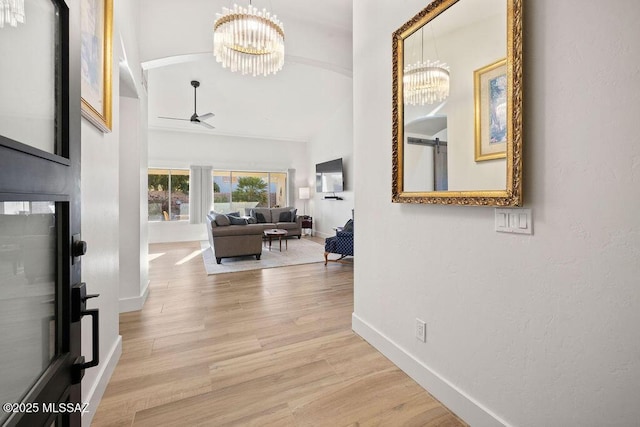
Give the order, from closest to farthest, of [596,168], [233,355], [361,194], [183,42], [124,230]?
[596,168] → [233,355] → [361,194] → [124,230] → [183,42]

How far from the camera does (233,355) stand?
2.05 meters

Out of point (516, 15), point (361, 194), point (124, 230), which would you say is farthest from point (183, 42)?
point (516, 15)

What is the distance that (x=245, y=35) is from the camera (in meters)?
2.55

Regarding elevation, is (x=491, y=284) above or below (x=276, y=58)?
below

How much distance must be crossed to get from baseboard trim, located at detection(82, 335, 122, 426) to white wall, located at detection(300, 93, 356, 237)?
519cm

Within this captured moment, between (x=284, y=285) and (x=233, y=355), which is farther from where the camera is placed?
(x=284, y=285)

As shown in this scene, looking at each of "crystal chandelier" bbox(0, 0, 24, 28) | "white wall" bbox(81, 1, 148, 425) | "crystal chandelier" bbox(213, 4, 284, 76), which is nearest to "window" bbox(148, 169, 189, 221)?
"white wall" bbox(81, 1, 148, 425)

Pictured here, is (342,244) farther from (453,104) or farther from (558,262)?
(558,262)

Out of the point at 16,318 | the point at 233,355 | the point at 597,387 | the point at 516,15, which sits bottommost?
the point at 233,355

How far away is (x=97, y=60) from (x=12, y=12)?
1.13 meters

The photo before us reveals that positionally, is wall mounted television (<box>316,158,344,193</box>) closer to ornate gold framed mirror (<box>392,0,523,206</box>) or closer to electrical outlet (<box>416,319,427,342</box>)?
ornate gold framed mirror (<box>392,0,523,206</box>)

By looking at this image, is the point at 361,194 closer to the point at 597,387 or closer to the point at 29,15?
the point at 597,387

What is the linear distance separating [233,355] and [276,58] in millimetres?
2831

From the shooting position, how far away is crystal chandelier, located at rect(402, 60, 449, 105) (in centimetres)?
158
